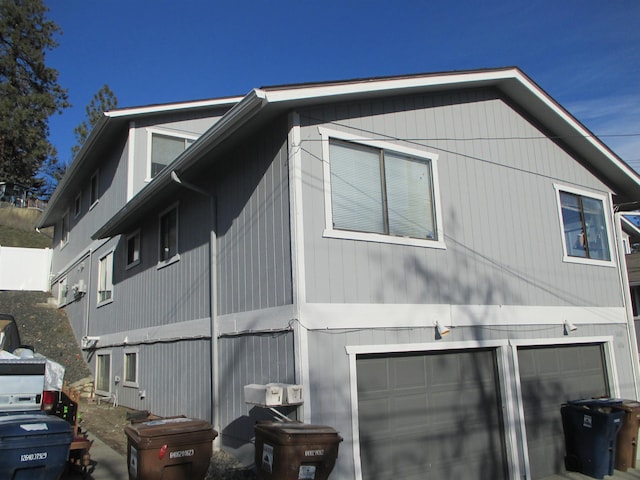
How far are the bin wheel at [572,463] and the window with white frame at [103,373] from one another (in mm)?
10420

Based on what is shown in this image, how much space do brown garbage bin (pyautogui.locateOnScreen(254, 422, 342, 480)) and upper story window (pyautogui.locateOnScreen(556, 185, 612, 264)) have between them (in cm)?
643

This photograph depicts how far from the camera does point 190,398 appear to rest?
8.99 m

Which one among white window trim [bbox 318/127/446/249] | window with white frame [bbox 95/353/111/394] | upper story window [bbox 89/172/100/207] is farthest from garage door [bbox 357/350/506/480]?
upper story window [bbox 89/172/100/207]

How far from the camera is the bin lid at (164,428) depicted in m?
5.46

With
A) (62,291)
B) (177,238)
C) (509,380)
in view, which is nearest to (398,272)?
(509,380)

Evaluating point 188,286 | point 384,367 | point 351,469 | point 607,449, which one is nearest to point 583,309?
point 607,449

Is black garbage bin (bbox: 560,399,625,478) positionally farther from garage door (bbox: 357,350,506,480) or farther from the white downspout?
the white downspout

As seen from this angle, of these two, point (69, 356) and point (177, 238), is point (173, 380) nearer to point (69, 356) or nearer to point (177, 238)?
point (177, 238)

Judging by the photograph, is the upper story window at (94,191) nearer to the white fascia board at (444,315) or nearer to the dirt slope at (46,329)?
the dirt slope at (46,329)

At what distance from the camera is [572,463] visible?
861 centimetres

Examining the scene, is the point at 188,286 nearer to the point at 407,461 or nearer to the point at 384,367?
the point at 384,367

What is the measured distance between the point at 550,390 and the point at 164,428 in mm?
6407

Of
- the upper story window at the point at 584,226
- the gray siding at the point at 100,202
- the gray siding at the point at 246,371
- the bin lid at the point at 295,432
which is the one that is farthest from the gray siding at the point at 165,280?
the upper story window at the point at 584,226

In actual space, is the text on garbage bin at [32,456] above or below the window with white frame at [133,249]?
below
